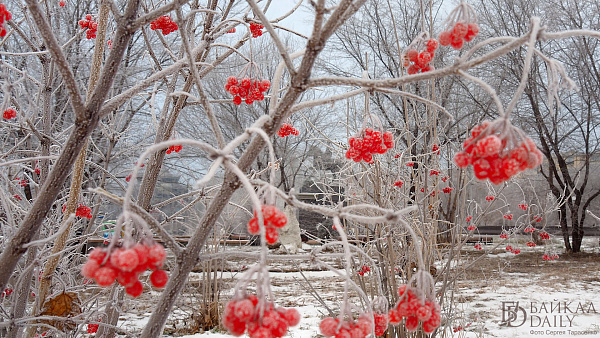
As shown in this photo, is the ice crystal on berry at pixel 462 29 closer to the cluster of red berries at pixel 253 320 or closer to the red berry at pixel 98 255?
the cluster of red berries at pixel 253 320

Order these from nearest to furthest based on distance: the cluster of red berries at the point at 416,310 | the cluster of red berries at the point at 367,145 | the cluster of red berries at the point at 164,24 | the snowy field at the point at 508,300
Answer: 1. the cluster of red berries at the point at 416,310
2. the cluster of red berries at the point at 367,145
3. the cluster of red berries at the point at 164,24
4. the snowy field at the point at 508,300

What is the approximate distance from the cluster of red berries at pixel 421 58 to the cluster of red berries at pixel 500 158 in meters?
0.42

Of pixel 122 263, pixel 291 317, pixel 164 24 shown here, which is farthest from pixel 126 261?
pixel 164 24

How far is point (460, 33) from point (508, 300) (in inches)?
277

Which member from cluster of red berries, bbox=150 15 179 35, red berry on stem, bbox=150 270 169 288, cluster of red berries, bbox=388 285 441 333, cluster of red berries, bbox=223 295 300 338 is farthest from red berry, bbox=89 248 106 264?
cluster of red berries, bbox=150 15 179 35

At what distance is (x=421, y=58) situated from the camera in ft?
4.09

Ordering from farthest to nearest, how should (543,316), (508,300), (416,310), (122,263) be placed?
(508,300)
(543,316)
(416,310)
(122,263)

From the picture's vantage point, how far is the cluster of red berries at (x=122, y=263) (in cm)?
76

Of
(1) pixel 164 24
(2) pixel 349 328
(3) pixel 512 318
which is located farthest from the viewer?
(3) pixel 512 318

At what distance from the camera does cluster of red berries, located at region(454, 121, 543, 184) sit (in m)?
0.83

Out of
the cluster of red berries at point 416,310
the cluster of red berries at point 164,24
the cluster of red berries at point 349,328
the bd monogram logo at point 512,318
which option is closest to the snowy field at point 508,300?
the bd monogram logo at point 512,318

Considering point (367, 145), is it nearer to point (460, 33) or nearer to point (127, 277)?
point (460, 33)

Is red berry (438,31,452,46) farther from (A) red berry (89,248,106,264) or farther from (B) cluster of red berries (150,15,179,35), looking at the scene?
(B) cluster of red berries (150,15,179,35)

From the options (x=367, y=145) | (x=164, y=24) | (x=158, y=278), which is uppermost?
(x=164, y=24)
